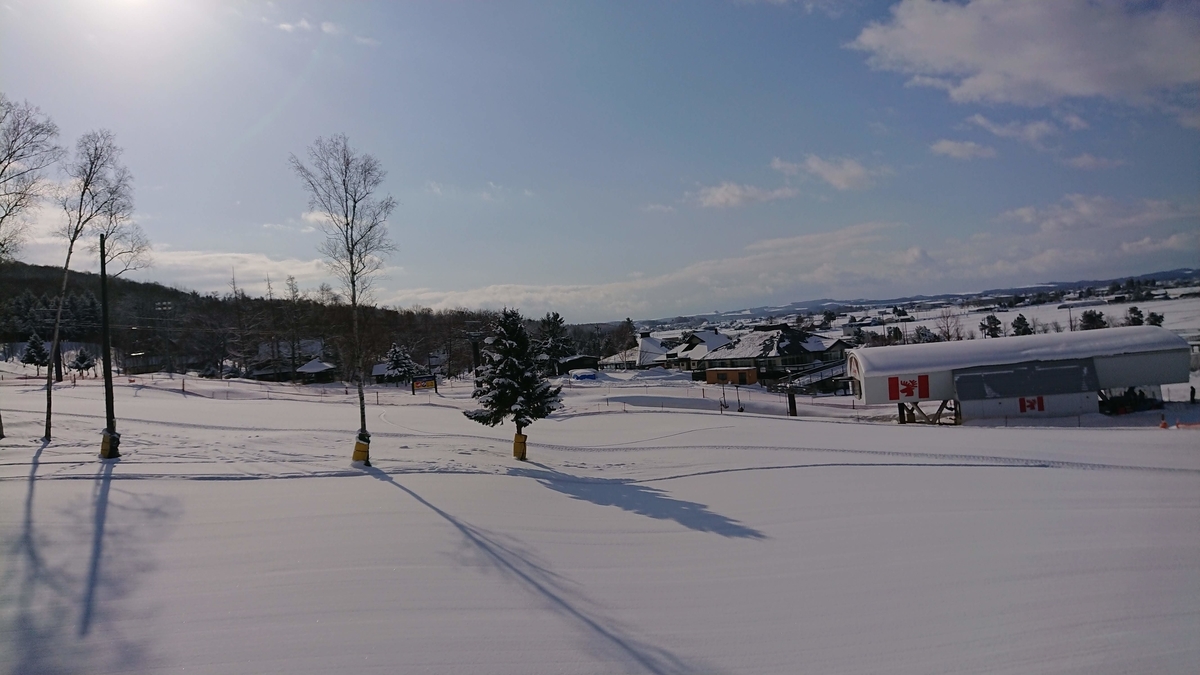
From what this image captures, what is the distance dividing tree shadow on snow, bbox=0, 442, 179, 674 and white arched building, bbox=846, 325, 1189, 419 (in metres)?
31.8

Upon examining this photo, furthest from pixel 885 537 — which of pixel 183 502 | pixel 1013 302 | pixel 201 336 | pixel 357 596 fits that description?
pixel 201 336

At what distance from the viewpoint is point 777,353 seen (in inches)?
2200

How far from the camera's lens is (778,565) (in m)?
8.96

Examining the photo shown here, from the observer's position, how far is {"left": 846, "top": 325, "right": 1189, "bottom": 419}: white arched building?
30531mm

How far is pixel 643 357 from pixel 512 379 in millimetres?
61411

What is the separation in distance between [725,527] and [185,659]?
790 centimetres

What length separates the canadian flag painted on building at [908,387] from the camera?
32625 millimetres

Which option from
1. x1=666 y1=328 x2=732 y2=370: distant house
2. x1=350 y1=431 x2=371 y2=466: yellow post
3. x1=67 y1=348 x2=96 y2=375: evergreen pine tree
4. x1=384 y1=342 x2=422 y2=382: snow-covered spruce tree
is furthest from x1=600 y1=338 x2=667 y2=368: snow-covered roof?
x1=350 y1=431 x2=371 y2=466: yellow post

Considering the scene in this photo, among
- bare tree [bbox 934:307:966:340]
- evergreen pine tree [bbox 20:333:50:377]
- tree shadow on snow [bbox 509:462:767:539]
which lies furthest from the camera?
bare tree [bbox 934:307:966:340]

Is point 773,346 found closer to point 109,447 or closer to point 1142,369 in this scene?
point 1142,369

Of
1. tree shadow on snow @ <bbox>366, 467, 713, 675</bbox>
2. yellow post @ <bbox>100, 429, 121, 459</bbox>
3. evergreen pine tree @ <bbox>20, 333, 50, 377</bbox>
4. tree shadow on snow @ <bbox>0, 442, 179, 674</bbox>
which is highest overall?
evergreen pine tree @ <bbox>20, 333, 50, 377</bbox>

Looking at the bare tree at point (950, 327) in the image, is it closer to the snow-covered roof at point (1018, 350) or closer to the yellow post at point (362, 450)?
the snow-covered roof at point (1018, 350)

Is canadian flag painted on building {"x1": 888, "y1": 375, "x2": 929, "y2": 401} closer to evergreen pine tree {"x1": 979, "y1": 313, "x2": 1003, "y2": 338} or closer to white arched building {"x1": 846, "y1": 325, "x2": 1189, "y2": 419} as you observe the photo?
white arched building {"x1": 846, "y1": 325, "x2": 1189, "y2": 419}

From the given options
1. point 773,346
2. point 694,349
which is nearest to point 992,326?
point 773,346
